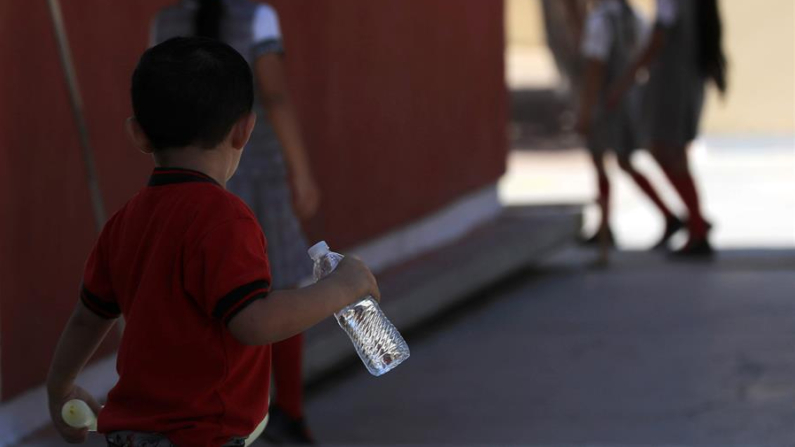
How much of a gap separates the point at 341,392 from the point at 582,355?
118 centimetres

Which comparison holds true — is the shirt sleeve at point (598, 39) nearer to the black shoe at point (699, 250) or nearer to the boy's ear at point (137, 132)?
the black shoe at point (699, 250)

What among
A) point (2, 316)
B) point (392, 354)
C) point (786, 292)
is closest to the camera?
point (392, 354)

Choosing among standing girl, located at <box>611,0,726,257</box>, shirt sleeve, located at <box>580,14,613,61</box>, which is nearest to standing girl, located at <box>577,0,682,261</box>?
shirt sleeve, located at <box>580,14,613,61</box>

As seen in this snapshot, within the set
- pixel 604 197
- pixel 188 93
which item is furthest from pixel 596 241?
pixel 188 93

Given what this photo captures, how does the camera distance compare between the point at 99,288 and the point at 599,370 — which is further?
the point at 599,370

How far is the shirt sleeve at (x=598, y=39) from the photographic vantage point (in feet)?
26.7

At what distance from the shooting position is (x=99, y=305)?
8.48 feet

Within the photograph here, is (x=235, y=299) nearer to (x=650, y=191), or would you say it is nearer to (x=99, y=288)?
(x=99, y=288)

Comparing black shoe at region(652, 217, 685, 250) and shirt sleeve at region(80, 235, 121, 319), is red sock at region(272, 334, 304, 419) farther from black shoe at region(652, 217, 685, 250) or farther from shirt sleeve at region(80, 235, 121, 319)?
black shoe at region(652, 217, 685, 250)

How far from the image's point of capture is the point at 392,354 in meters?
2.75

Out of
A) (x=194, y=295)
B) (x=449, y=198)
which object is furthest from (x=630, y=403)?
(x=194, y=295)

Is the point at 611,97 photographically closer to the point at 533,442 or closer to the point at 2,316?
the point at 533,442

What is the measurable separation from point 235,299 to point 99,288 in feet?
1.25

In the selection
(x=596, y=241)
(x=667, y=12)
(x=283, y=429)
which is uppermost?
(x=667, y=12)
